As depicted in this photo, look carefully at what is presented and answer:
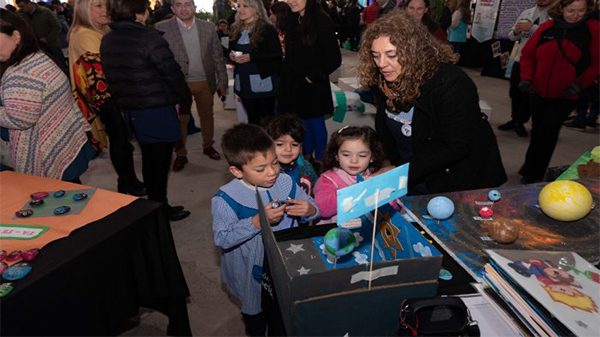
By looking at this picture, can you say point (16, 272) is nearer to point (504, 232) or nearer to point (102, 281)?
point (102, 281)

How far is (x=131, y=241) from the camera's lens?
5.21 feet

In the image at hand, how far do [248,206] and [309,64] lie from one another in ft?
6.54

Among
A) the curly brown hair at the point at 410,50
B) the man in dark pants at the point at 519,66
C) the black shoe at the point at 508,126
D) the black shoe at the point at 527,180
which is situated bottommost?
the black shoe at the point at 508,126

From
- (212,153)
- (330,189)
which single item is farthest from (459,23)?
(330,189)

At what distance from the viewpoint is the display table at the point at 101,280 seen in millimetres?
1231

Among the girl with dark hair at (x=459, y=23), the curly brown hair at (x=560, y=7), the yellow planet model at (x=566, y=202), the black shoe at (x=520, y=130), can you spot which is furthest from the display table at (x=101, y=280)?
the girl with dark hair at (x=459, y=23)

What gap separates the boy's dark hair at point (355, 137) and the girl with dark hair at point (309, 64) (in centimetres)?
146

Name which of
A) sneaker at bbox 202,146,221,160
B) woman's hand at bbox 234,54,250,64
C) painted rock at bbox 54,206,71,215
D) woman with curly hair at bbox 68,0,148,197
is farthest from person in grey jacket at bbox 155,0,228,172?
painted rock at bbox 54,206,71,215

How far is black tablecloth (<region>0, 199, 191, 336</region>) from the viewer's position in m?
1.23

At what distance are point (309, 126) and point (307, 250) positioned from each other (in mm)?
2343

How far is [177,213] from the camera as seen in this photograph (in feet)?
10.7

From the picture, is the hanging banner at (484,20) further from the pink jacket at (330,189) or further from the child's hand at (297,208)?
the child's hand at (297,208)

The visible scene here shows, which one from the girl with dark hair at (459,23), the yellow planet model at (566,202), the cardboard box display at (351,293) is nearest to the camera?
the cardboard box display at (351,293)

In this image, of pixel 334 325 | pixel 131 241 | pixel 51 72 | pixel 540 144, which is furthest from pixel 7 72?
pixel 540 144
